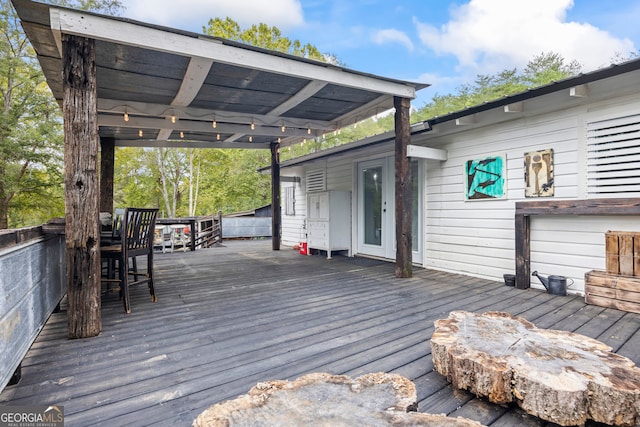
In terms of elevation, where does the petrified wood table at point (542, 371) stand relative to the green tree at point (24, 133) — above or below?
below

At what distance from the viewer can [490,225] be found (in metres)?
4.46

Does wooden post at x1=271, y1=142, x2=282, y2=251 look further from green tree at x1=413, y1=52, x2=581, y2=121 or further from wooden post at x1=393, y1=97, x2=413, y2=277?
green tree at x1=413, y1=52, x2=581, y2=121

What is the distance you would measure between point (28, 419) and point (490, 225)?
492 cm

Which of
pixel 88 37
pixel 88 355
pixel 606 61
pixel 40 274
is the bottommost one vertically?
pixel 88 355

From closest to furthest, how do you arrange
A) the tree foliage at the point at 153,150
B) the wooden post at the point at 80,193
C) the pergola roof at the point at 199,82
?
1. the wooden post at the point at 80,193
2. the pergola roof at the point at 199,82
3. the tree foliage at the point at 153,150

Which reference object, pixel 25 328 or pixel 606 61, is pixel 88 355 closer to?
pixel 25 328

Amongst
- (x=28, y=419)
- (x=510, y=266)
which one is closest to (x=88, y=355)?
(x=28, y=419)

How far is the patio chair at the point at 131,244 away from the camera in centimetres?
303

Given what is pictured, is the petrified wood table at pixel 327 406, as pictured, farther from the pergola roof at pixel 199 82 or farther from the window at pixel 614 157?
the window at pixel 614 157

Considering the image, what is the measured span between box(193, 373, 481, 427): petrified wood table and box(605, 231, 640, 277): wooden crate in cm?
327

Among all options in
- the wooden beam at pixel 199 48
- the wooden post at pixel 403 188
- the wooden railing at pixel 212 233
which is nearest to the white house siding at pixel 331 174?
the wooden post at pixel 403 188

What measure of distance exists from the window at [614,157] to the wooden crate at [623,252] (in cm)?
48

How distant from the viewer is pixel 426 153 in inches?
186

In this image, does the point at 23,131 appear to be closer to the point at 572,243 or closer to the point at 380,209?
the point at 380,209
